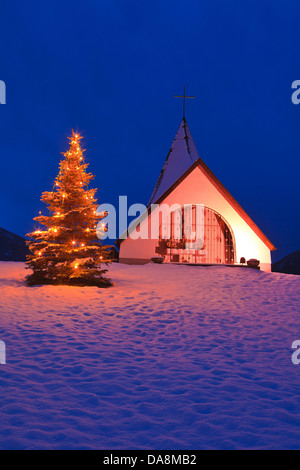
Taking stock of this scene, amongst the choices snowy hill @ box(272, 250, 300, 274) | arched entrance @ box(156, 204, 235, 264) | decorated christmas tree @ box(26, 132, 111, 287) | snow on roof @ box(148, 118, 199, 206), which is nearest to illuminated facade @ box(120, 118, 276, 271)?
arched entrance @ box(156, 204, 235, 264)

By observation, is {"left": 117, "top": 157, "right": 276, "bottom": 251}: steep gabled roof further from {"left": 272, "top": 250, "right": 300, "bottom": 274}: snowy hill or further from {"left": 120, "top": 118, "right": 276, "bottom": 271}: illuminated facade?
{"left": 272, "top": 250, "right": 300, "bottom": 274}: snowy hill

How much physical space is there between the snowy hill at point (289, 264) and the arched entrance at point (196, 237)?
5117 centimetres

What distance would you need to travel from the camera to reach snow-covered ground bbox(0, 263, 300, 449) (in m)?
3.17

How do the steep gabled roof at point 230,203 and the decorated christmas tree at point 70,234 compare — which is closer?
the decorated christmas tree at point 70,234

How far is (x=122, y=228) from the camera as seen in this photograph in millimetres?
17250

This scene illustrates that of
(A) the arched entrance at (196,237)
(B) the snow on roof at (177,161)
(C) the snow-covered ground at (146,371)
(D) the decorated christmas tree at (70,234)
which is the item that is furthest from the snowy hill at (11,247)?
(C) the snow-covered ground at (146,371)

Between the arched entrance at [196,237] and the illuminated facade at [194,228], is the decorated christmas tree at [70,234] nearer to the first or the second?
the illuminated facade at [194,228]

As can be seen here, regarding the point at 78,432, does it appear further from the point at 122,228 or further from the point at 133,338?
the point at 122,228

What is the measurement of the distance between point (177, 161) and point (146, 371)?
17362 millimetres

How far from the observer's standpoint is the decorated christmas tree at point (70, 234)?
34.2 ft

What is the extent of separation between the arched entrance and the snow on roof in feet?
8.96
